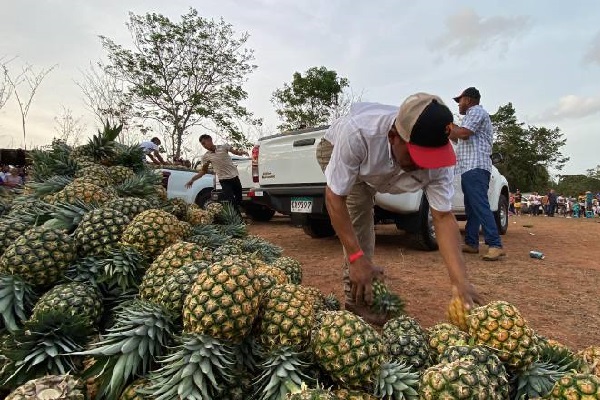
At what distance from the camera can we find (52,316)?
1897 mm

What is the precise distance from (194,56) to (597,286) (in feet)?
71.8

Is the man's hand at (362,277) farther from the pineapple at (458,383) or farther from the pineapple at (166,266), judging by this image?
the pineapple at (458,383)

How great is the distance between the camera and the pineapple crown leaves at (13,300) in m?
2.26

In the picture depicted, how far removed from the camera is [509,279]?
5.44 m

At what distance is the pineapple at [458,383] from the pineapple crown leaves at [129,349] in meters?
1.13

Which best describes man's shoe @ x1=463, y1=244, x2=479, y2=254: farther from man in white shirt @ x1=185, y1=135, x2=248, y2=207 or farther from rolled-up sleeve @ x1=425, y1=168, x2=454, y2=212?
man in white shirt @ x1=185, y1=135, x2=248, y2=207

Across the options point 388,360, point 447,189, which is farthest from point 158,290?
point 447,189

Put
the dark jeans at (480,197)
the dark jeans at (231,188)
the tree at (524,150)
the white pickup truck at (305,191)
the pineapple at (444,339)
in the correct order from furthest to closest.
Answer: the tree at (524,150) → the dark jeans at (231,188) → the white pickup truck at (305,191) → the dark jeans at (480,197) → the pineapple at (444,339)

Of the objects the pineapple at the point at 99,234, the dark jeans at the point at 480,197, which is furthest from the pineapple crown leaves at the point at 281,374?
the dark jeans at the point at 480,197

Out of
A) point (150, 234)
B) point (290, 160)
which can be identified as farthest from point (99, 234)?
point (290, 160)

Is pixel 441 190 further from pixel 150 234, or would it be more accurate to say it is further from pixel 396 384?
pixel 150 234

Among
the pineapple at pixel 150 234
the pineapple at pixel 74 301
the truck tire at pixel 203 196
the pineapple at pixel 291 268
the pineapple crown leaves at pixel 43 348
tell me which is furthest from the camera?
the truck tire at pixel 203 196

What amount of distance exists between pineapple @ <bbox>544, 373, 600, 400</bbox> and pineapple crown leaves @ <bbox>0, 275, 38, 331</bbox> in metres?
2.63

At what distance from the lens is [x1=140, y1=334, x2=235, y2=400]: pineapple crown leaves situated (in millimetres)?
1574
